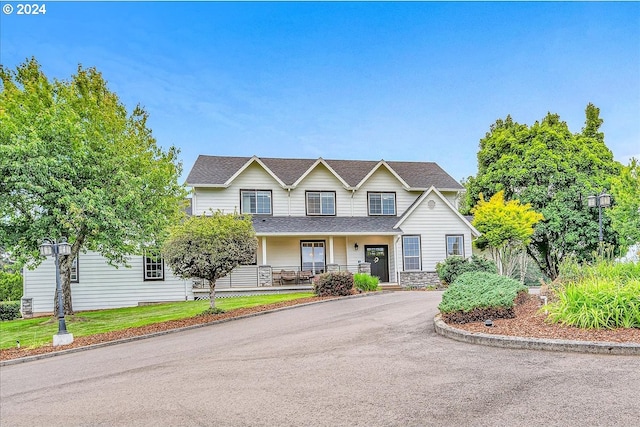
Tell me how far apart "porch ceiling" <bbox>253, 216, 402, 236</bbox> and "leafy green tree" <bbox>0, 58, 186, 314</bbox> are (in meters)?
6.48

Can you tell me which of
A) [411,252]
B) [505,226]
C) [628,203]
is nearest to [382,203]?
[411,252]

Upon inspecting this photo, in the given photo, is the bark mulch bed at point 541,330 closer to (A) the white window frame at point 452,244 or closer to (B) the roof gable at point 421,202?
(B) the roof gable at point 421,202

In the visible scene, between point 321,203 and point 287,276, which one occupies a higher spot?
point 321,203

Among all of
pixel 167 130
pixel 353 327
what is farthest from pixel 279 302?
pixel 167 130

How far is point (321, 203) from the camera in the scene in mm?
25531

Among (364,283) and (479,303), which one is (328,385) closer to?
(479,303)

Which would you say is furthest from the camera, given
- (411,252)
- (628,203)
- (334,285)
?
(411,252)

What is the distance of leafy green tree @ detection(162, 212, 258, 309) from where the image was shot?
13727 mm

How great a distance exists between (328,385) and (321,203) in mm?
19799

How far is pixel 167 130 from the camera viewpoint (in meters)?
24.0

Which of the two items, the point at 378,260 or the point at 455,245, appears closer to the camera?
the point at 455,245

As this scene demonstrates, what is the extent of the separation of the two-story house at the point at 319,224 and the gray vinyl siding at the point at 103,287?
67 mm

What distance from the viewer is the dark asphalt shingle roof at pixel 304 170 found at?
24.6m

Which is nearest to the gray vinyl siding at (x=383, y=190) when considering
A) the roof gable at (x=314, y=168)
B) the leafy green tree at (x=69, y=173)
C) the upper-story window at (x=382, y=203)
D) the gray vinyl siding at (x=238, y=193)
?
the upper-story window at (x=382, y=203)
